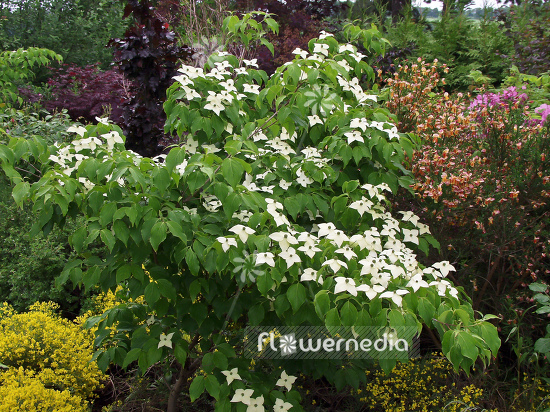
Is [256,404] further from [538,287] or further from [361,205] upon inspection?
[538,287]

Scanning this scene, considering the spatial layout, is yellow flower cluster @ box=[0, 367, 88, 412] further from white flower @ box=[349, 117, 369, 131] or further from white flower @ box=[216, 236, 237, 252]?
white flower @ box=[349, 117, 369, 131]

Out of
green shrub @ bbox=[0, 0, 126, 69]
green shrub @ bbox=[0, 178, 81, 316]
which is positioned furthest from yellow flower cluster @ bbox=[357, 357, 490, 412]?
green shrub @ bbox=[0, 0, 126, 69]

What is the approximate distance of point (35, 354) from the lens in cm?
278

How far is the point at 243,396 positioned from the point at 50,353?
150cm

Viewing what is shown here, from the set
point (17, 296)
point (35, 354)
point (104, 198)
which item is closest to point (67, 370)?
point (35, 354)

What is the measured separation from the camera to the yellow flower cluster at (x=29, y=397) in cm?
224

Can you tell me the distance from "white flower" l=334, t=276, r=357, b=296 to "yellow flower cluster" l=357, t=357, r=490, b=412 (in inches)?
45.8

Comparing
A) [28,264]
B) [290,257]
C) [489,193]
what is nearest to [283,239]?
[290,257]

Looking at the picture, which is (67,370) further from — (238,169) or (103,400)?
(238,169)

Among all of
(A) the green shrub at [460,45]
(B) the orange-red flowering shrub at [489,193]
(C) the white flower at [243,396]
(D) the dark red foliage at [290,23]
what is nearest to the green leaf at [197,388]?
(C) the white flower at [243,396]

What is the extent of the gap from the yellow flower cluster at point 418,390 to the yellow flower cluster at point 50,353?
1.57 meters

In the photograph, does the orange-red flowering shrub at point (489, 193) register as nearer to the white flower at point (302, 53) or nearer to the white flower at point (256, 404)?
the white flower at point (302, 53)

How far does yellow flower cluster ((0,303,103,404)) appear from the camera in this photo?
264cm

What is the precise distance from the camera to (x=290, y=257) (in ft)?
5.30
